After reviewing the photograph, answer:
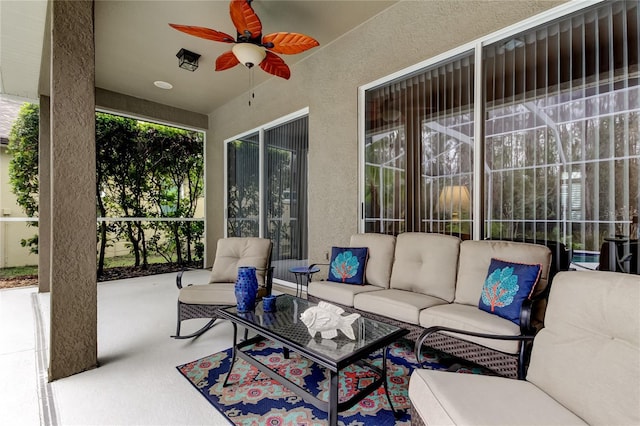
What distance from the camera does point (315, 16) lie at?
11.2 ft

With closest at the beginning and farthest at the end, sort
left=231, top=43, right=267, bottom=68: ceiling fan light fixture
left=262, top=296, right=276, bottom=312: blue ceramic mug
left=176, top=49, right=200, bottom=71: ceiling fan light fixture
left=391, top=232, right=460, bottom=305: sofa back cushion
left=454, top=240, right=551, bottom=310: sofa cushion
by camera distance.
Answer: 1. left=454, top=240, right=551, bottom=310: sofa cushion
2. left=262, top=296, right=276, bottom=312: blue ceramic mug
3. left=391, top=232, right=460, bottom=305: sofa back cushion
4. left=231, top=43, right=267, bottom=68: ceiling fan light fixture
5. left=176, top=49, right=200, bottom=71: ceiling fan light fixture

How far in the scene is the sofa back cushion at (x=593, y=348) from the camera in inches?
43.1

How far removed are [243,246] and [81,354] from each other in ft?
5.24

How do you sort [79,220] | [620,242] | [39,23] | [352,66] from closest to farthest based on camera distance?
[620,242], [79,220], [39,23], [352,66]

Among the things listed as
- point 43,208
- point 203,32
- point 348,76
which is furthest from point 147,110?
point 348,76

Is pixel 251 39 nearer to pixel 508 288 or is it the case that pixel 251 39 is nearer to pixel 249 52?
pixel 249 52

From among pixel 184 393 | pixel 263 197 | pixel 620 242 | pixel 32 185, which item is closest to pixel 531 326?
pixel 620 242

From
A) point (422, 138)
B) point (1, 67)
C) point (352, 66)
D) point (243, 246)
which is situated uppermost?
point (1, 67)

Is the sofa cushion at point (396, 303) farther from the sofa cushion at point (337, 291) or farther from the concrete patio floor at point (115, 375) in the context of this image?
the concrete patio floor at point (115, 375)

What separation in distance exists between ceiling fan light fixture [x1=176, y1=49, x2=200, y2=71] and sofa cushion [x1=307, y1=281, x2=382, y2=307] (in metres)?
3.49

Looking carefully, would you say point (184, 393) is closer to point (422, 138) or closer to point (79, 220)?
point (79, 220)

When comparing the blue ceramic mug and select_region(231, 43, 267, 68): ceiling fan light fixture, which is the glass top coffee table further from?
select_region(231, 43, 267, 68): ceiling fan light fixture

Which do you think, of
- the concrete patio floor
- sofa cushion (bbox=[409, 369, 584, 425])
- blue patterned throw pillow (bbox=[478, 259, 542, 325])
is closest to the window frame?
blue patterned throw pillow (bbox=[478, 259, 542, 325])

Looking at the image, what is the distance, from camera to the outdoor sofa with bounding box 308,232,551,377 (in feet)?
6.00
